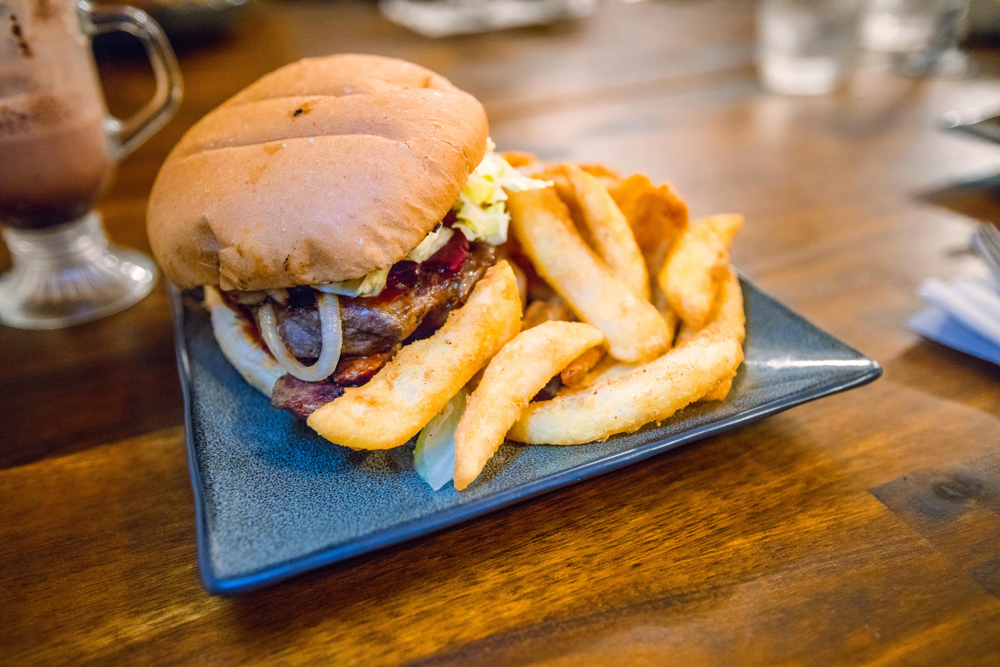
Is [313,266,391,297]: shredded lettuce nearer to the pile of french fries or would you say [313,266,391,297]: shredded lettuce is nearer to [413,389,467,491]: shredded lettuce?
the pile of french fries

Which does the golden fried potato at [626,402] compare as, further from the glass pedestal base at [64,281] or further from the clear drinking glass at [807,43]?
the clear drinking glass at [807,43]

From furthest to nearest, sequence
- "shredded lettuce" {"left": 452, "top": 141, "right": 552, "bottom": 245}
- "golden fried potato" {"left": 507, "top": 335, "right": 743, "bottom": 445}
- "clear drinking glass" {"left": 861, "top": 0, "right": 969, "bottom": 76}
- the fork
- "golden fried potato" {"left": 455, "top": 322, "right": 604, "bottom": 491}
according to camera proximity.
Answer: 1. "clear drinking glass" {"left": 861, "top": 0, "right": 969, "bottom": 76}
2. the fork
3. "shredded lettuce" {"left": 452, "top": 141, "right": 552, "bottom": 245}
4. "golden fried potato" {"left": 507, "top": 335, "right": 743, "bottom": 445}
5. "golden fried potato" {"left": 455, "top": 322, "right": 604, "bottom": 491}

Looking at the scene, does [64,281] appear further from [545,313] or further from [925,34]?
[925,34]

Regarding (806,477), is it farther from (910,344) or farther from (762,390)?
(910,344)

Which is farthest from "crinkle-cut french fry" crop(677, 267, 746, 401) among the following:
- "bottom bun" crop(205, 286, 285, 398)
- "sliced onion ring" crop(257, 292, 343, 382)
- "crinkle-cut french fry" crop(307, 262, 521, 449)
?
"bottom bun" crop(205, 286, 285, 398)

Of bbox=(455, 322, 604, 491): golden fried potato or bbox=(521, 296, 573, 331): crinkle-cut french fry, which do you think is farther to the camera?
bbox=(521, 296, 573, 331): crinkle-cut french fry

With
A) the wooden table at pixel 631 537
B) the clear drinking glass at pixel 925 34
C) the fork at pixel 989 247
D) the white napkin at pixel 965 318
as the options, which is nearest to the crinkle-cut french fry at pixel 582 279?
the wooden table at pixel 631 537

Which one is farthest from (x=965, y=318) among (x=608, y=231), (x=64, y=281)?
(x=64, y=281)

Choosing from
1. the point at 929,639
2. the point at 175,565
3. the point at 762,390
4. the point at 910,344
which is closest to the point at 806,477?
the point at 762,390
